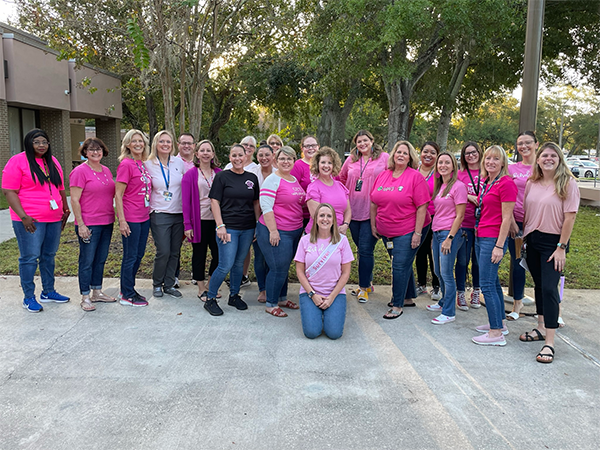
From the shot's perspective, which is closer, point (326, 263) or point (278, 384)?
point (278, 384)

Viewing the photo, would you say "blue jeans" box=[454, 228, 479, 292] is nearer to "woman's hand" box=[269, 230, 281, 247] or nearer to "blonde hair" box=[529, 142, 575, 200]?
"blonde hair" box=[529, 142, 575, 200]

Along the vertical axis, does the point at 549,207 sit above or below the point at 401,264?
above

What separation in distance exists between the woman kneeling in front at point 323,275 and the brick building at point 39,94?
13685mm

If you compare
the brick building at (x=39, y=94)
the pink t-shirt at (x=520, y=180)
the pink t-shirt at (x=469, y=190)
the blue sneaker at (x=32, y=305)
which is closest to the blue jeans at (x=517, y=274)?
the pink t-shirt at (x=520, y=180)

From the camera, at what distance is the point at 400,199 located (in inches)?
199

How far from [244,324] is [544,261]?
9.38ft

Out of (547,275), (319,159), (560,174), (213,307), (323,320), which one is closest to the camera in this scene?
(560,174)

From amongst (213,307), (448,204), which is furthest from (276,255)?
(448,204)

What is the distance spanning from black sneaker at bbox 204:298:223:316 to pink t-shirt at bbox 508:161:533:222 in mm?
3249

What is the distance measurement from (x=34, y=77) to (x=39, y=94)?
679mm

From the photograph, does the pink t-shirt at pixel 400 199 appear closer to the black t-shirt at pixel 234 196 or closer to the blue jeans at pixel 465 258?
the blue jeans at pixel 465 258

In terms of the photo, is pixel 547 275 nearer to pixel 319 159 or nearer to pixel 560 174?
pixel 560 174

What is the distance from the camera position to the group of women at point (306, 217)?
14.9 feet

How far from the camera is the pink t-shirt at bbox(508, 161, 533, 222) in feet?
16.5
